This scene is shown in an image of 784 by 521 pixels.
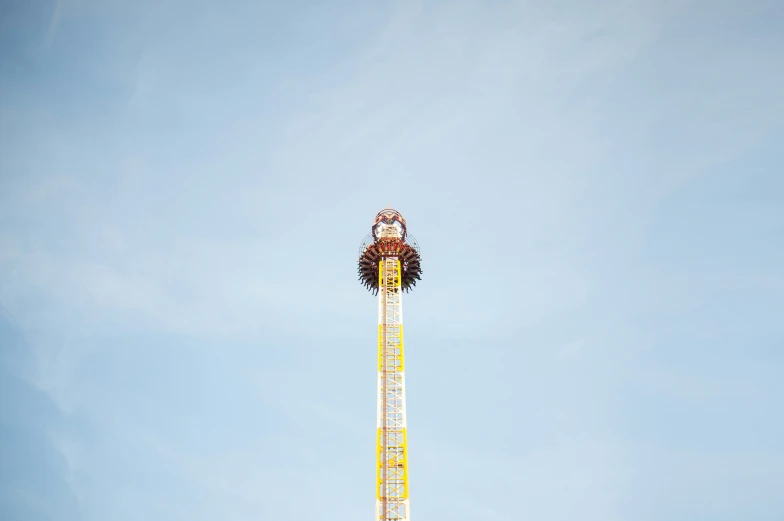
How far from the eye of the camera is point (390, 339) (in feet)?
328

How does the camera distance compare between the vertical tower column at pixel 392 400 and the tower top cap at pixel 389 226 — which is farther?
the tower top cap at pixel 389 226

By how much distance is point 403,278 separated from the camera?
109 metres

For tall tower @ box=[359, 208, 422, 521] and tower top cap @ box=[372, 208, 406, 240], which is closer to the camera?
tall tower @ box=[359, 208, 422, 521]

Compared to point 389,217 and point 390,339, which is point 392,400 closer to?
point 390,339

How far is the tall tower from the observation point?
88312mm

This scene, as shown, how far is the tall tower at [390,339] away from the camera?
290 feet

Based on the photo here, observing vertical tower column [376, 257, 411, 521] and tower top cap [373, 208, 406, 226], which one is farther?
tower top cap [373, 208, 406, 226]

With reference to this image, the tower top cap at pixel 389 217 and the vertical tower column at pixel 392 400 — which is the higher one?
the tower top cap at pixel 389 217

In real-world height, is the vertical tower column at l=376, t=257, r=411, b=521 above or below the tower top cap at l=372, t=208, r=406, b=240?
below

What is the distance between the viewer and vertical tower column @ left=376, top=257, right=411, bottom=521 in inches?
3446

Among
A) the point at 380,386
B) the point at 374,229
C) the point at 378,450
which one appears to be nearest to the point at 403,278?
the point at 374,229

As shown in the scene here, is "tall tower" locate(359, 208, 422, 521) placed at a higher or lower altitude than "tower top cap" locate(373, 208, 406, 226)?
lower

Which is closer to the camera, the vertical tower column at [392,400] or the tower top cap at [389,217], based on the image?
Answer: the vertical tower column at [392,400]

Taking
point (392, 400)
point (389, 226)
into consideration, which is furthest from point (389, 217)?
point (392, 400)
